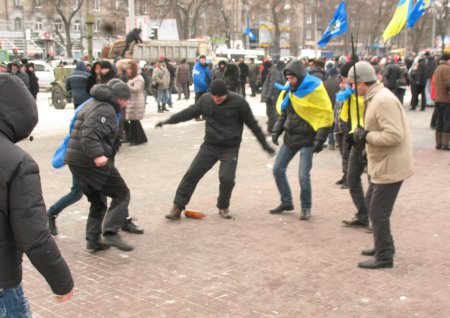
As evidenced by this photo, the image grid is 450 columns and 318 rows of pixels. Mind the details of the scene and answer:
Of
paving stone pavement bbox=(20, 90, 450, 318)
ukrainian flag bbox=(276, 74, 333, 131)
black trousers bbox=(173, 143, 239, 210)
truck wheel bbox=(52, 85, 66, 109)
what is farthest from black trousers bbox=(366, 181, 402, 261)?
truck wheel bbox=(52, 85, 66, 109)

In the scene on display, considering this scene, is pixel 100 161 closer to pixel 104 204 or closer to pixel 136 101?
pixel 104 204

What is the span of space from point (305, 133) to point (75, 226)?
2.87m

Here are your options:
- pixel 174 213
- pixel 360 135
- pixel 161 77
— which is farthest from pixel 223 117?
pixel 161 77

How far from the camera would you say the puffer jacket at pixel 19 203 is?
2.68 metres

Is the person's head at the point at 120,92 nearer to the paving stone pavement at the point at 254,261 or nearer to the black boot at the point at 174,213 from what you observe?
the paving stone pavement at the point at 254,261

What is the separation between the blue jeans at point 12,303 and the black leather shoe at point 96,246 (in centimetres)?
289

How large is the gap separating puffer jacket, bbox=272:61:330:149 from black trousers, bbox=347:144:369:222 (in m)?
0.45

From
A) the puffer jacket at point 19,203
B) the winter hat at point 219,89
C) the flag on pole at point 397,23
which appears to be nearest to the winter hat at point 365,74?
the winter hat at point 219,89

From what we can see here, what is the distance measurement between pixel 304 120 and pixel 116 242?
2588 mm

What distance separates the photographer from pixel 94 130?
5.41 m

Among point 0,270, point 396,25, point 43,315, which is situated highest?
point 396,25

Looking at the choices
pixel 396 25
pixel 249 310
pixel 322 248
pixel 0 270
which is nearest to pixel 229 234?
pixel 322 248

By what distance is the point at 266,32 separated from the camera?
75.9 meters

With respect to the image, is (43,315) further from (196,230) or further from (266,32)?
(266,32)
